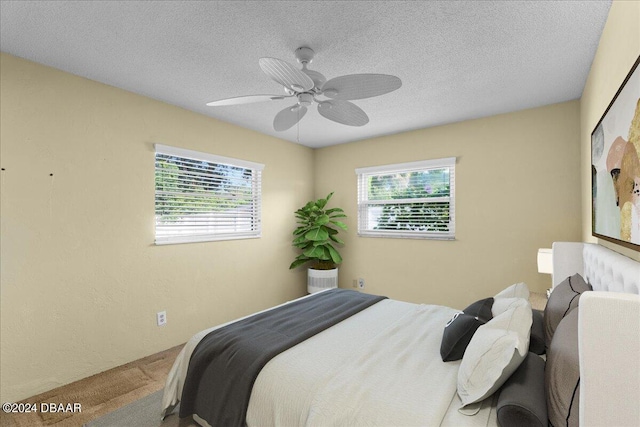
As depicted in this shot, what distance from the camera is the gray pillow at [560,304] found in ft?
4.91

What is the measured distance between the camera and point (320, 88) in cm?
192

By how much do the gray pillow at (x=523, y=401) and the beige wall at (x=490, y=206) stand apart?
2.41 meters

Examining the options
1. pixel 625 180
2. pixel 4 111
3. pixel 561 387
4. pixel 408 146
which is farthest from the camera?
pixel 408 146

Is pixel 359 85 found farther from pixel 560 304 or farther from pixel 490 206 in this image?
pixel 490 206

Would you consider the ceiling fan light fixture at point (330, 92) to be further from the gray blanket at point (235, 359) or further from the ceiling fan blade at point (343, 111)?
the gray blanket at point (235, 359)

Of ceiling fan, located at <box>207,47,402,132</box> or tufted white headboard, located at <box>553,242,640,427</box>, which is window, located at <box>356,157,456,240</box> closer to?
ceiling fan, located at <box>207,47,402,132</box>

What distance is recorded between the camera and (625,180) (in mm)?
1382

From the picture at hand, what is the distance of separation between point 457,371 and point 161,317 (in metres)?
2.73

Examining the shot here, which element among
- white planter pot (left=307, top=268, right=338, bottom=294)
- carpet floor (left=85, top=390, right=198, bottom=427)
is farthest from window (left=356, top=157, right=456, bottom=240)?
carpet floor (left=85, top=390, right=198, bottom=427)

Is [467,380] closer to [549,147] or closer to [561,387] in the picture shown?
[561,387]

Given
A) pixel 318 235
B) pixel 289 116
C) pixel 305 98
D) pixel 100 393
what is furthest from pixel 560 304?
pixel 100 393

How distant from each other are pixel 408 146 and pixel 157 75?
289 cm

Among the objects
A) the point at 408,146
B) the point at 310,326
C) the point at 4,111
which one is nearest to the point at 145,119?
the point at 4,111

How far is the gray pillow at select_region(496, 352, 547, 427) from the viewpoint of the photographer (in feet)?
3.37
